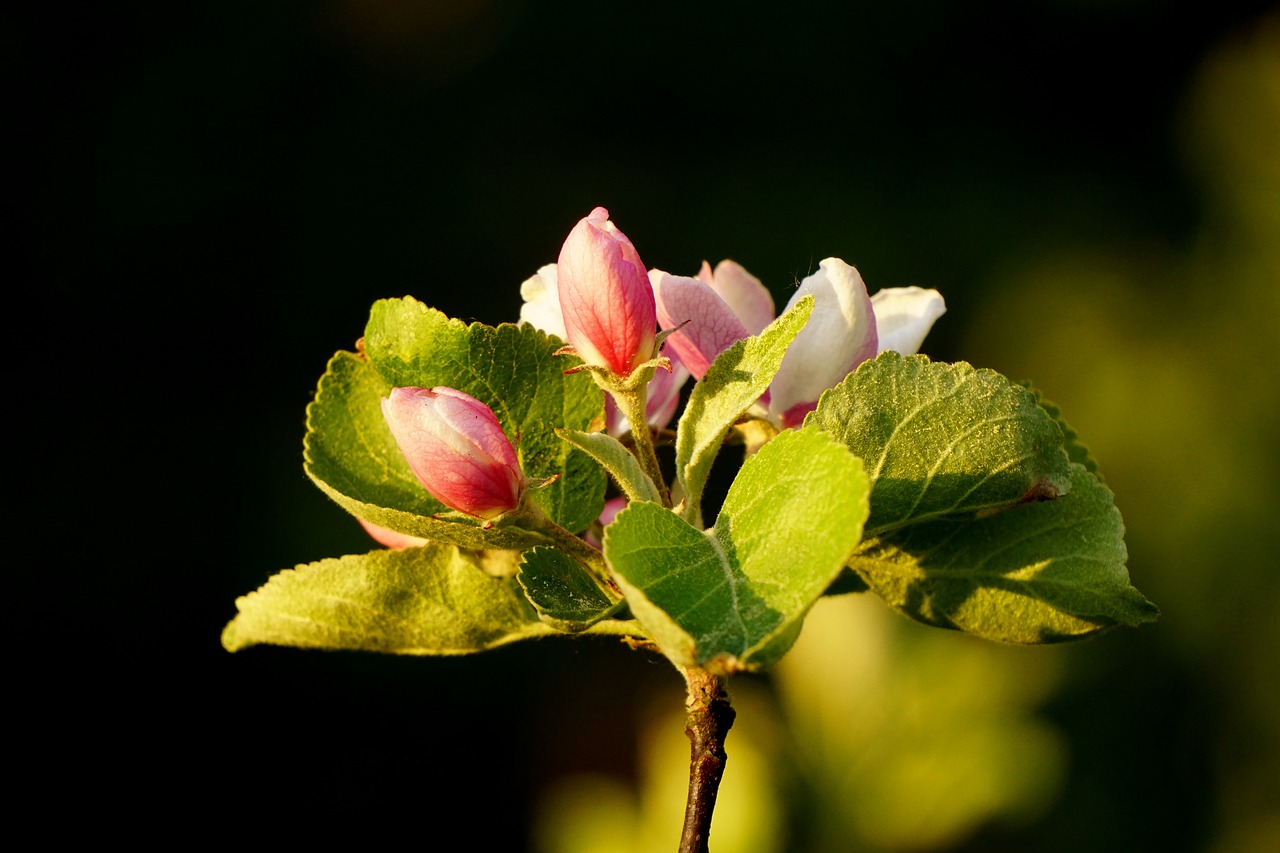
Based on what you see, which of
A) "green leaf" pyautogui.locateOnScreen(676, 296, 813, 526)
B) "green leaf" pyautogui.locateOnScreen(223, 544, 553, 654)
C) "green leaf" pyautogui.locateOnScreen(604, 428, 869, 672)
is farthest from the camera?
"green leaf" pyautogui.locateOnScreen(223, 544, 553, 654)

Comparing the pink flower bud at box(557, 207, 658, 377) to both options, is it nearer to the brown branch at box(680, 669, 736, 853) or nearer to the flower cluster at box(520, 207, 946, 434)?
the flower cluster at box(520, 207, 946, 434)

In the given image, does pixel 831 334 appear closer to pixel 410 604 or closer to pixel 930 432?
pixel 930 432

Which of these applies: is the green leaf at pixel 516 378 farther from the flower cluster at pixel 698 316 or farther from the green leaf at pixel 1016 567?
the green leaf at pixel 1016 567

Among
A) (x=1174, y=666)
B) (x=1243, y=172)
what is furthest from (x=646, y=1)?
(x=1174, y=666)

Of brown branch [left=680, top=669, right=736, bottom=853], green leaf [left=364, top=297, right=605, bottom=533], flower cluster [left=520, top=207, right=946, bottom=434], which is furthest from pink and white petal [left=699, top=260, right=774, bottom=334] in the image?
brown branch [left=680, top=669, right=736, bottom=853]

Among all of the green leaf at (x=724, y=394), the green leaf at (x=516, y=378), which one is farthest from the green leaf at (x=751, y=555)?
the green leaf at (x=516, y=378)

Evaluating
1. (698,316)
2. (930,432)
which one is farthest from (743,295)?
(930,432)

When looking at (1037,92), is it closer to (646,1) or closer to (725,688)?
(646,1)
